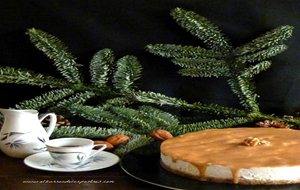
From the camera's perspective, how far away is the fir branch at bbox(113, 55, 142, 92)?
121 cm

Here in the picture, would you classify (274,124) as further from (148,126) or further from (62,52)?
(62,52)

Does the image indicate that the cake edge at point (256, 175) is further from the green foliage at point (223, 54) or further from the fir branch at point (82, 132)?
the green foliage at point (223, 54)

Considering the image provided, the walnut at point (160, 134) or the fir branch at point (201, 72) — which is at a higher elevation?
the fir branch at point (201, 72)

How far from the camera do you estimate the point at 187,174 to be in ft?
2.62

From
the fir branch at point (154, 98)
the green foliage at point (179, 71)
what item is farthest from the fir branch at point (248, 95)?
the fir branch at point (154, 98)

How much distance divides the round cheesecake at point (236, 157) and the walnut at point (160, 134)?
0.28 feet

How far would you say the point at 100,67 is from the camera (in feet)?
4.01

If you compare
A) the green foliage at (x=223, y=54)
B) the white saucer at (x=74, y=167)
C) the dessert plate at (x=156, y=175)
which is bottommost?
the white saucer at (x=74, y=167)

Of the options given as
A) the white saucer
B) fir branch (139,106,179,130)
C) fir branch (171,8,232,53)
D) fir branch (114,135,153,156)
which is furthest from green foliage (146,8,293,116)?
the white saucer

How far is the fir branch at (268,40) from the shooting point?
121 cm

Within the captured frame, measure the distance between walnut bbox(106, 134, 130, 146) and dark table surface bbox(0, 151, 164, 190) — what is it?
0.36 ft

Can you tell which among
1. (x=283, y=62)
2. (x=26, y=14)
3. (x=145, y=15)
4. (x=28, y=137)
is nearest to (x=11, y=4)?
(x=26, y=14)

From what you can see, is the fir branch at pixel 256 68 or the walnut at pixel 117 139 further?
the fir branch at pixel 256 68

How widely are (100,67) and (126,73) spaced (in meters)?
0.06
